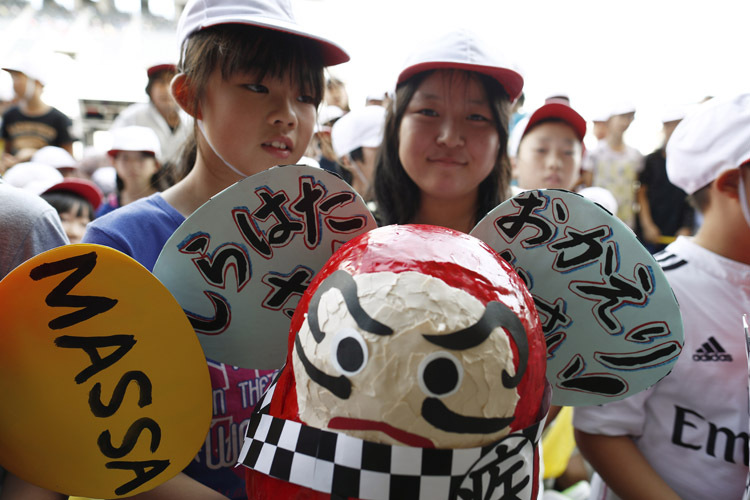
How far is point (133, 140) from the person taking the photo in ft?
12.8

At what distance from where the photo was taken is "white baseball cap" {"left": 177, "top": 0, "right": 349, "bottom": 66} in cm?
100

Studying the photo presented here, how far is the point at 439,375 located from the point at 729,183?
1138 millimetres

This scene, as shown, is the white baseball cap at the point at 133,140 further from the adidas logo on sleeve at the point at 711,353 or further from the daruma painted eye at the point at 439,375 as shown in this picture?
the daruma painted eye at the point at 439,375

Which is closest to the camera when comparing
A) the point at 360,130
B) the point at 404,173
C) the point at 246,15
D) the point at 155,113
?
the point at 246,15

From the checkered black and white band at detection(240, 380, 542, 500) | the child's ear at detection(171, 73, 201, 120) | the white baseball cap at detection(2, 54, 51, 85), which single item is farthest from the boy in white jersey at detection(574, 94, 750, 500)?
the white baseball cap at detection(2, 54, 51, 85)

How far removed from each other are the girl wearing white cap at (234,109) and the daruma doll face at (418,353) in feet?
1.49

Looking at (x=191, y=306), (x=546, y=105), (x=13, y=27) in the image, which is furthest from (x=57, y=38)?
(x=191, y=306)

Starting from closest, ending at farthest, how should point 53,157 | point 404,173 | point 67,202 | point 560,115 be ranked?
point 404,173 → point 560,115 → point 67,202 → point 53,157

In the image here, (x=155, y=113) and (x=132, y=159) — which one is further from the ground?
(x=155, y=113)

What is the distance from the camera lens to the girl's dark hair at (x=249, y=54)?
105 centimetres

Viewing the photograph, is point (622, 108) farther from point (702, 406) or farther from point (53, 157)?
point (53, 157)

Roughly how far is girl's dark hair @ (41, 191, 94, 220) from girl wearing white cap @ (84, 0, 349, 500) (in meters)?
1.66

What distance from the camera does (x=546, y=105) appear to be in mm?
2373

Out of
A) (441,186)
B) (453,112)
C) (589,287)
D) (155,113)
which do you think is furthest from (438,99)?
(155,113)
